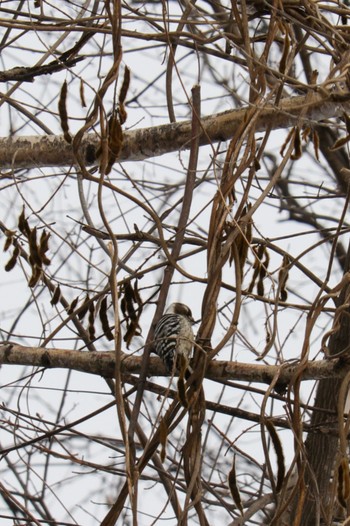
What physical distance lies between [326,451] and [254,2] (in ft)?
4.81

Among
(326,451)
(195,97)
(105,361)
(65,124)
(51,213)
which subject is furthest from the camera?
(51,213)

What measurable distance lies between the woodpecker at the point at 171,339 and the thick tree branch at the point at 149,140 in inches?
22.4

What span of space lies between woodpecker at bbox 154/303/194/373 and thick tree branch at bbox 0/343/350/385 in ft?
0.25

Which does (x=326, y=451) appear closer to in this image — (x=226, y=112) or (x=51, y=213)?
(x=226, y=112)

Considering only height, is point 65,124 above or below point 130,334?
above

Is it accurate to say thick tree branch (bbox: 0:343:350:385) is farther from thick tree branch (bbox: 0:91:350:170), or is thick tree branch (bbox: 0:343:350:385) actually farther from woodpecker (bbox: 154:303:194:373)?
thick tree branch (bbox: 0:91:350:170)

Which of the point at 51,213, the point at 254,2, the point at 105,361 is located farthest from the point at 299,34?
the point at 105,361

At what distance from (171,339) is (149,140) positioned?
2.56ft

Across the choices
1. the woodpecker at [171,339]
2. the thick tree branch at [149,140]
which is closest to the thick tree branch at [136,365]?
the woodpecker at [171,339]

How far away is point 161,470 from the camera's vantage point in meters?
2.90

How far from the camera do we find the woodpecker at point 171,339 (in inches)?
101

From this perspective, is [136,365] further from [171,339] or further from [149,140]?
[149,140]

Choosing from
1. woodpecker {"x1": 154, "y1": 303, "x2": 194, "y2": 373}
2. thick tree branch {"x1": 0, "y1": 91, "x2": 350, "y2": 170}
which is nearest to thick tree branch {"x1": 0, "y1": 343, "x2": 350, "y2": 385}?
woodpecker {"x1": 154, "y1": 303, "x2": 194, "y2": 373}

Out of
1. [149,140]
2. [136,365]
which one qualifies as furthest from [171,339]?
[149,140]
